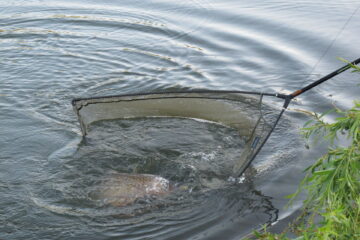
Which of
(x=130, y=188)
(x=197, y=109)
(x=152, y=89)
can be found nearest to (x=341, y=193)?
(x=130, y=188)

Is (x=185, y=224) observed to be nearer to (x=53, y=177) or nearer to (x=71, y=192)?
(x=71, y=192)

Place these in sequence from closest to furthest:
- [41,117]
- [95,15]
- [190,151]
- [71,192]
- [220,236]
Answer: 1. [220,236]
2. [71,192]
3. [190,151]
4. [41,117]
5. [95,15]

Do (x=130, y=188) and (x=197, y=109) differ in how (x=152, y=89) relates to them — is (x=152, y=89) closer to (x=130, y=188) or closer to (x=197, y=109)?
(x=197, y=109)

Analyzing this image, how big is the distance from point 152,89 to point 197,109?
Answer: 1.75 meters

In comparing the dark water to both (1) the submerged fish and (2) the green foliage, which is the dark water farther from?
(2) the green foliage

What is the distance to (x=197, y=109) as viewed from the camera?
625 centimetres

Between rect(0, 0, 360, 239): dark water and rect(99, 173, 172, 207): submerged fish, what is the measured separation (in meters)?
0.11

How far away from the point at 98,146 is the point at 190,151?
125cm

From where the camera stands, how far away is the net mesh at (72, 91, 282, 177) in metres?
5.66

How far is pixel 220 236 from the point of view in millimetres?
4668

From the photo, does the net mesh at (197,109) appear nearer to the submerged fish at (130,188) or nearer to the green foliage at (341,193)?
the submerged fish at (130,188)

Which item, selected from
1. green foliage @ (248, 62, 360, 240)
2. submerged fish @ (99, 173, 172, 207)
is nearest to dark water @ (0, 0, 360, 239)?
submerged fish @ (99, 173, 172, 207)

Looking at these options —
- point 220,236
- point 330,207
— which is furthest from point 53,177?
point 330,207

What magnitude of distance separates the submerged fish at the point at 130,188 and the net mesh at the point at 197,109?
3.00 feet
